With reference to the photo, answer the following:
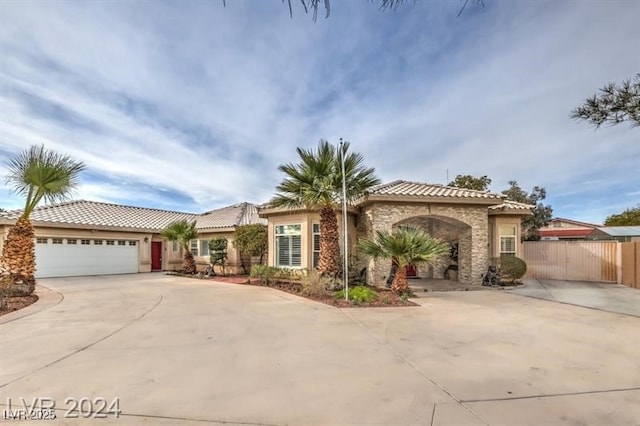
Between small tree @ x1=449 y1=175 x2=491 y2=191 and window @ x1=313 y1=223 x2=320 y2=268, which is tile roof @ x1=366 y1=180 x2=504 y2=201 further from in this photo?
small tree @ x1=449 y1=175 x2=491 y2=191

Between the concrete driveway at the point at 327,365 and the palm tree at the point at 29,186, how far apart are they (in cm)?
333

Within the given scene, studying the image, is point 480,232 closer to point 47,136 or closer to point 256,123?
point 256,123

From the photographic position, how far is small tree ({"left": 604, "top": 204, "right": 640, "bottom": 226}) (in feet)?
119

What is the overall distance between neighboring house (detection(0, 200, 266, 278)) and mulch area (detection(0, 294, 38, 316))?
30.1ft

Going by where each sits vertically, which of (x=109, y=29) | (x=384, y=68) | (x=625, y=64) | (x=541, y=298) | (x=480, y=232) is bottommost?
(x=541, y=298)

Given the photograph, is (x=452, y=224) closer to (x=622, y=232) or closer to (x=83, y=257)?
(x=622, y=232)

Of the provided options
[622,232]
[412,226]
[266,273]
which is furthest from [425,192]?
[622,232]

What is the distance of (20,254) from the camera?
11617mm

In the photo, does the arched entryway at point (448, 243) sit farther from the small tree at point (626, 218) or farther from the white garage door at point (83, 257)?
the small tree at point (626, 218)

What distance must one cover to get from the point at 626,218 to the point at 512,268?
1344 inches

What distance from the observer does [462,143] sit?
677 inches

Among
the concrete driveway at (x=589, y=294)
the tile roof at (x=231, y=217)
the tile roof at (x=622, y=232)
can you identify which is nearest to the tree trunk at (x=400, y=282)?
the concrete driveway at (x=589, y=294)

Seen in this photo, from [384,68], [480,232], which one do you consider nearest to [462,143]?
[480,232]

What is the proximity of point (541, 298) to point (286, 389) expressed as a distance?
11.4m
